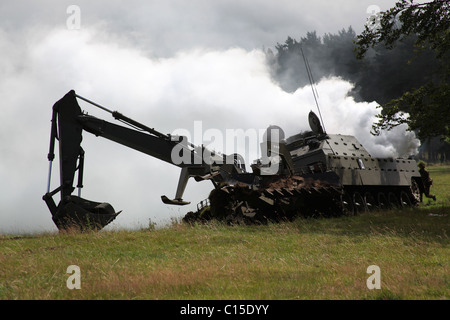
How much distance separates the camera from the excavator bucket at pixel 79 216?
13.8m

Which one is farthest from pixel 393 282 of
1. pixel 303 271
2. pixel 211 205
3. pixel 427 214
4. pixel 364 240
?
pixel 427 214

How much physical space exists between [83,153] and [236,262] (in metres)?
8.11

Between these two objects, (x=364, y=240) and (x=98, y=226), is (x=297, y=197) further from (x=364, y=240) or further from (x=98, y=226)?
(x=98, y=226)

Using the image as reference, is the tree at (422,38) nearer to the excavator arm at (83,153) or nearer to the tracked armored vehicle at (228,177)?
the tracked armored vehicle at (228,177)

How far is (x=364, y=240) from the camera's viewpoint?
11.5m

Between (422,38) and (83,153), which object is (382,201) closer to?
(422,38)

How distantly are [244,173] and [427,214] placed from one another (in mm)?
6920

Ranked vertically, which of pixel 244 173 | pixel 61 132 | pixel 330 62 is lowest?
pixel 244 173

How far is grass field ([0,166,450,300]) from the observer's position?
245 inches

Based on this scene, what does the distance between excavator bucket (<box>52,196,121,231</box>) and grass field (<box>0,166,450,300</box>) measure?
64 centimetres
